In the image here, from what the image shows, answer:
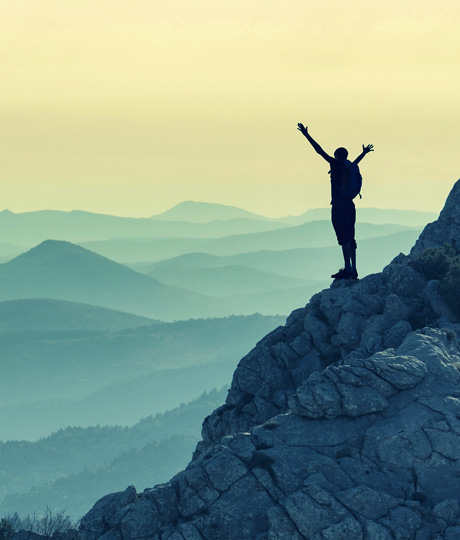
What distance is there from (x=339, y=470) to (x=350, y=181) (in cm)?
1657

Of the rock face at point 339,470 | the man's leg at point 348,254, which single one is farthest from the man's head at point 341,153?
the rock face at point 339,470

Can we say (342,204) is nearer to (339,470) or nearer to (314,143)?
(314,143)

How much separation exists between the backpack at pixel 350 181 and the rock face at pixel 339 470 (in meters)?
7.98

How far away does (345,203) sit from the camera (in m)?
47.0

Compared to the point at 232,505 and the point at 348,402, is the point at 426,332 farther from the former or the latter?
the point at 232,505

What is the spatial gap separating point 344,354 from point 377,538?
14.3 meters

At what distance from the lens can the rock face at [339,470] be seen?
106 feet

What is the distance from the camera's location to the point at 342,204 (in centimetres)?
4712

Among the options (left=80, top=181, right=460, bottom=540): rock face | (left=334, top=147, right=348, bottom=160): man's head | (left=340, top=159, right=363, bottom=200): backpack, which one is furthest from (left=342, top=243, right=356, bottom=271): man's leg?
(left=80, top=181, right=460, bottom=540): rock face

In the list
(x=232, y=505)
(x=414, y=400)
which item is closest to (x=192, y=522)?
(x=232, y=505)

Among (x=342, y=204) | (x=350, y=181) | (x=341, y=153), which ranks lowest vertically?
(x=342, y=204)

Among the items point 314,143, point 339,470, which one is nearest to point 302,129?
point 314,143

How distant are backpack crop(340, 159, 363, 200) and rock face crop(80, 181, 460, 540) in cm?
798

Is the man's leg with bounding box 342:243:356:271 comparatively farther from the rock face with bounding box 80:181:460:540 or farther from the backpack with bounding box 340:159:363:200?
the rock face with bounding box 80:181:460:540
